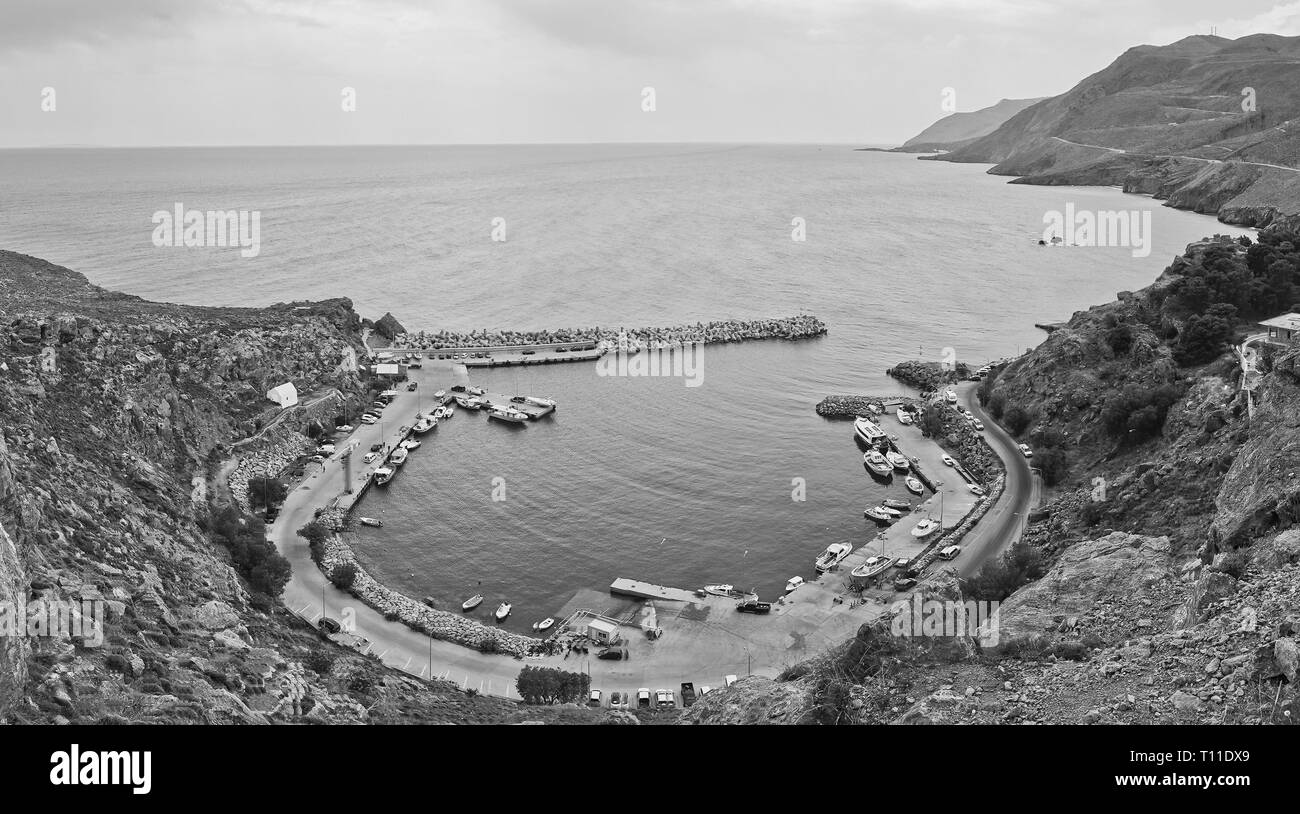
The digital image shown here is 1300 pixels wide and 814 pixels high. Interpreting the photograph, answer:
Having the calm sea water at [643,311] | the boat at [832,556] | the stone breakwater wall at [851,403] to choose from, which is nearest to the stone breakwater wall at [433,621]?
the calm sea water at [643,311]

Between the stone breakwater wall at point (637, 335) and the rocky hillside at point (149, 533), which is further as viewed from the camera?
the stone breakwater wall at point (637, 335)

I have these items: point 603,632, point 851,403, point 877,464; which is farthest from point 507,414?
point 603,632

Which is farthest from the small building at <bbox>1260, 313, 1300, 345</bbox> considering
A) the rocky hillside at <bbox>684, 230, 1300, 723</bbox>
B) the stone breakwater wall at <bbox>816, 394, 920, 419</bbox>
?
the stone breakwater wall at <bbox>816, 394, 920, 419</bbox>

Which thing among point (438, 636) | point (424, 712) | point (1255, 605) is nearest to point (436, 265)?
point (438, 636)

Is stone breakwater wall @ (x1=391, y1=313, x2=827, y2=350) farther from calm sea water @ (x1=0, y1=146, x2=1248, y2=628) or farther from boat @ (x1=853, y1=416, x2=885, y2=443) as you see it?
boat @ (x1=853, y1=416, x2=885, y2=443)

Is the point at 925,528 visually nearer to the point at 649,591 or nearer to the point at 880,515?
the point at 880,515


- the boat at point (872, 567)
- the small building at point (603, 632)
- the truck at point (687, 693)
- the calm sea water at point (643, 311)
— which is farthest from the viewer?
the calm sea water at point (643, 311)

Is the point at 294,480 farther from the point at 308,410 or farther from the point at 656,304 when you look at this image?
the point at 656,304

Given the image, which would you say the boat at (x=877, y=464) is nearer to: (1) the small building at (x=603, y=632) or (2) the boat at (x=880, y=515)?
(2) the boat at (x=880, y=515)
